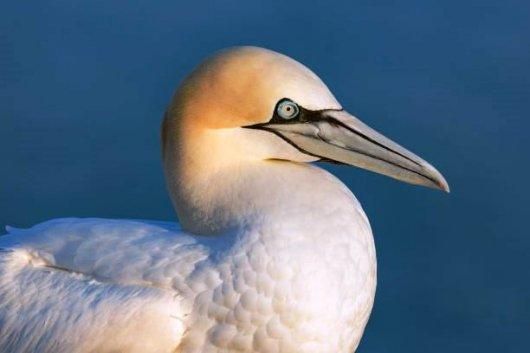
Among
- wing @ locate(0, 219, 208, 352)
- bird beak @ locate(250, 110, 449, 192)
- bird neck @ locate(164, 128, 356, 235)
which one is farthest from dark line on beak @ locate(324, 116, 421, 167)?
wing @ locate(0, 219, 208, 352)

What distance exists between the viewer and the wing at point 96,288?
325cm

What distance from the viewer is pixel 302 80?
128 inches

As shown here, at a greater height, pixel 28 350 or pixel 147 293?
pixel 147 293

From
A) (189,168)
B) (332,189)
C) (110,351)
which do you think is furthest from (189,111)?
(110,351)

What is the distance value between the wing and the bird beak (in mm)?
381

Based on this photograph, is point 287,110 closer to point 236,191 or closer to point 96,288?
point 236,191

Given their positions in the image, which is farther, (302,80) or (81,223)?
(81,223)

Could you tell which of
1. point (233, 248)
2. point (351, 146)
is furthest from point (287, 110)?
point (233, 248)

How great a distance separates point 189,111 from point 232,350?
24.3 inches

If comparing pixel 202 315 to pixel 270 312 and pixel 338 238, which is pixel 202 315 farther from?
pixel 338 238

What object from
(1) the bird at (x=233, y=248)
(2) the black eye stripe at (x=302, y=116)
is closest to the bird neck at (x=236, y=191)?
(1) the bird at (x=233, y=248)

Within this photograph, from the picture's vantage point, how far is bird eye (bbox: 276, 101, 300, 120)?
3.30 metres

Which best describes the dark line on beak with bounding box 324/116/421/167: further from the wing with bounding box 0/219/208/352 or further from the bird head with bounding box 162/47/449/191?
the wing with bounding box 0/219/208/352

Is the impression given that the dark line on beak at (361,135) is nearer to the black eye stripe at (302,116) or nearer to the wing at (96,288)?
the black eye stripe at (302,116)
